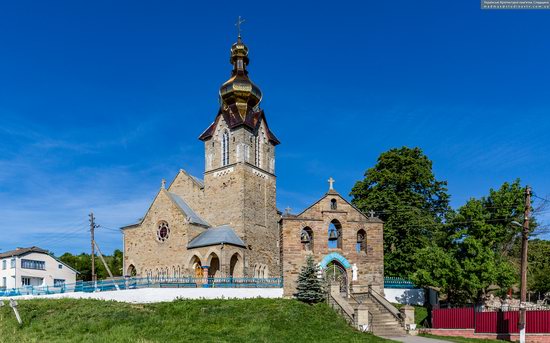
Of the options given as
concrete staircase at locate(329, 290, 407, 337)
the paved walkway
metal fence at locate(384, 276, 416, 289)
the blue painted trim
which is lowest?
the paved walkway

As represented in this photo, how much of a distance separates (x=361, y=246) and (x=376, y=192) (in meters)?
9.62

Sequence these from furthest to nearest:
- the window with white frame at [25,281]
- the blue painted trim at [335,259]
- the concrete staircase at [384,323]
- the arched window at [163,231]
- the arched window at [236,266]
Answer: the window with white frame at [25,281]
the arched window at [163,231]
the arched window at [236,266]
the blue painted trim at [335,259]
the concrete staircase at [384,323]

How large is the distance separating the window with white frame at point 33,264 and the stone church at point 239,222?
18.9m

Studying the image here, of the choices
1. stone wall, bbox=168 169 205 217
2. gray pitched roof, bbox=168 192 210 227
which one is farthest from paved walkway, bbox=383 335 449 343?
stone wall, bbox=168 169 205 217

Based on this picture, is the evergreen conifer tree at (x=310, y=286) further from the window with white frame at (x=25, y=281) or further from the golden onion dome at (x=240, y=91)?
the window with white frame at (x=25, y=281)

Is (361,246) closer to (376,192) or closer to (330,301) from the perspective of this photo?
(330,301)

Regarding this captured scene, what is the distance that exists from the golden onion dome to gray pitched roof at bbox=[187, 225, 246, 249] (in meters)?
8.53

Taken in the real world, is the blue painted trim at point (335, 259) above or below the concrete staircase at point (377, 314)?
A: above

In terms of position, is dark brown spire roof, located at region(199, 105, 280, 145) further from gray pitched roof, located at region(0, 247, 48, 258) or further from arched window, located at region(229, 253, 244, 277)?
gray pitched roof, located at region(0, 247, 48, 258)

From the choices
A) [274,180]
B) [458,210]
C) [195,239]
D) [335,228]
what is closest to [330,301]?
[335,228]

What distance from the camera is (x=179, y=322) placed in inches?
901

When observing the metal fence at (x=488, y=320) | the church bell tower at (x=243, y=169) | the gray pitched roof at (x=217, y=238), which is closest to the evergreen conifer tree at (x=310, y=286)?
the metal fence at (x=488, y=320)

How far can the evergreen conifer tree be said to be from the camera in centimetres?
2733

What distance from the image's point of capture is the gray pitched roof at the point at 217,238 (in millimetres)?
35625
